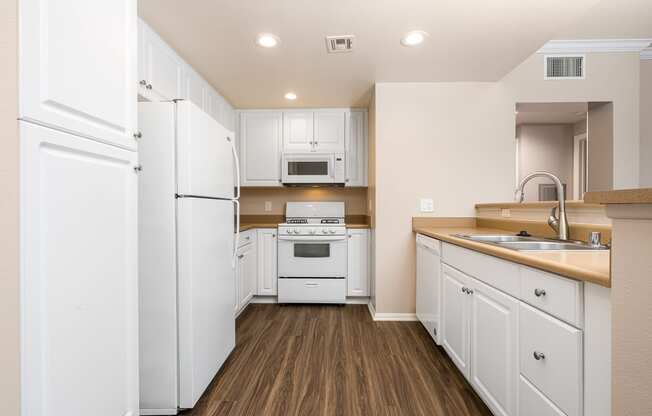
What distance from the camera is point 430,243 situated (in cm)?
225

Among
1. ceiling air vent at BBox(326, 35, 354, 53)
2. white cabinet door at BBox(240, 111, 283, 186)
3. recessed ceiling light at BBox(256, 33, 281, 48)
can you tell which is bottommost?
white cabinet door at BBox(240, 111, 283, 186)

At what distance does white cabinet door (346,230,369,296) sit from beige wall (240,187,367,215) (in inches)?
26.6

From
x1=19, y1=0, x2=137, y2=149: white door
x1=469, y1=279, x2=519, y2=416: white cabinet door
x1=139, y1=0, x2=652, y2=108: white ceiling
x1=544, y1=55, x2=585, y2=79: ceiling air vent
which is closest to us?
x1=19, y1=0, x2=137, y2=149: white door

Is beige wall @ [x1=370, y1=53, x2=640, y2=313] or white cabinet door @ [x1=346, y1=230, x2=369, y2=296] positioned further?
white cabinet door @ [x1=346, y1=230, x2=369, y2=296]

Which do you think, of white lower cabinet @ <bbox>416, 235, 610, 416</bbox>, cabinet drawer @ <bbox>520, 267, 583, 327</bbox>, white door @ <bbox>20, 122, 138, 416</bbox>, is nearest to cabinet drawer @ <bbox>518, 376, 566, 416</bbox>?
white lower cabinet @ <bbox>416, 235, 610, 416</bbox>

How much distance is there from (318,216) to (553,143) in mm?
4083

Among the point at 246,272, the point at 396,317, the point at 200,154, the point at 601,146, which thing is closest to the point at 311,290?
the point at 246,272

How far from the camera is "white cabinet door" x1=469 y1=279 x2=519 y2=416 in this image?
1215 mm

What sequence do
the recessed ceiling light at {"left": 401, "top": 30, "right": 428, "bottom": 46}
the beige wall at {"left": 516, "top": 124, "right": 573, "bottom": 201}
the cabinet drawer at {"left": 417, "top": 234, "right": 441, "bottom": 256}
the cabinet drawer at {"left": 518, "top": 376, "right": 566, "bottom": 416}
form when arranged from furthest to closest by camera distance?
the beige wall at {"left": 516, "top": 124, "right": 573, "bottom": 201} < the cabinet drawer at {"left": 417, "top": 234, "right": 441, "bottom": 256} < the recessed ceiling light at {"left": 401, "top": 30, "right": 428, "bottom": 46} < the cabinet drawer at {"left": 518, "top": 376, "right": 566, "bottom": 416}

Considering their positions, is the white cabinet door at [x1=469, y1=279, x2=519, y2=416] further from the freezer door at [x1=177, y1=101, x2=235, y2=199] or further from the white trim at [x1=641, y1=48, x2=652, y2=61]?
the white trim at [x1=641, y1=48, x2=652, y2=61]

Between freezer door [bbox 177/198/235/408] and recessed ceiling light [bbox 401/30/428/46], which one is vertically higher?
recessed ceiling light [bbox 401/30/428/46]

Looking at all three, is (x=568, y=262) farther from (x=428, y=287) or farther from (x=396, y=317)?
(x=396, y=317)

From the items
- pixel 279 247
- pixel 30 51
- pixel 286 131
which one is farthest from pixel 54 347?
pixel 286 131

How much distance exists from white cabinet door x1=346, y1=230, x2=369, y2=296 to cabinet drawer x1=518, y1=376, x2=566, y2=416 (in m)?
2.07
